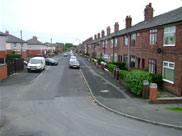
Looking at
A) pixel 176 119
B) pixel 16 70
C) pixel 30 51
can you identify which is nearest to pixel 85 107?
pixel 176 119

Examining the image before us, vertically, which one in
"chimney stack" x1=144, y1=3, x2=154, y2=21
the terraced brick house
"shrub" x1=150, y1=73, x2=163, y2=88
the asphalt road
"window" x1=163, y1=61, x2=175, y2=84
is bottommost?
the asphalt road

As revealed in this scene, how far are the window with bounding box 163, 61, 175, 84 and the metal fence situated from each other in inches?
645

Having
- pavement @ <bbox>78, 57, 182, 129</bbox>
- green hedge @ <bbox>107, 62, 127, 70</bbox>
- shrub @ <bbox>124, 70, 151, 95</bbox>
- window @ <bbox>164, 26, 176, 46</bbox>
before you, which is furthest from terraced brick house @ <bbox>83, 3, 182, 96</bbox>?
pavement @ <bbox>78, 57, 182, 129</bbox>

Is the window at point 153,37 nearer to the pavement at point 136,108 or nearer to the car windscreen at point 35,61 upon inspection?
the pavement at point 136,108

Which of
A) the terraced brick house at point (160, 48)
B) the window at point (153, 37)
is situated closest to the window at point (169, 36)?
the terraced brick house at point (160, 48)

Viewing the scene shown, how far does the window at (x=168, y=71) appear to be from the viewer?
14174mm

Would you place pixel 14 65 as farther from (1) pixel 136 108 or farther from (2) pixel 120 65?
(1) pixel 136 108

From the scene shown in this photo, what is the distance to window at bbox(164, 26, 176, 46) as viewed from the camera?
14.2m

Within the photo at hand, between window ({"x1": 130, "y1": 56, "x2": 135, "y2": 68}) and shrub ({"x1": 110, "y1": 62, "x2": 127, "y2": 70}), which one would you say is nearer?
window ({"x1": 130, "y1": 56, "x2": 135, "y2": 68})

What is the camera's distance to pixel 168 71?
14852 millimetres

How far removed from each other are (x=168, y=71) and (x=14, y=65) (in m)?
18.5

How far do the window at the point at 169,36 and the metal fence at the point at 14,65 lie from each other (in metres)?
16.6

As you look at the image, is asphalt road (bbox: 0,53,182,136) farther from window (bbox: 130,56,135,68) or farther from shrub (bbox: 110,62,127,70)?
shrub (bbox: 110,62,127,70)

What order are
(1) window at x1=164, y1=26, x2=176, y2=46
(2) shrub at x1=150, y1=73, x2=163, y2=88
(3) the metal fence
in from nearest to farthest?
(1) window at x1=164, y1=26, x2=176, y2=46, (2) shrub at x1=150, y1=73, x2=163, y2=88, (3) the metal fence
